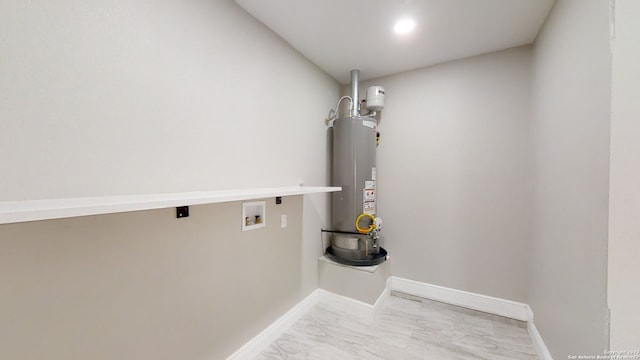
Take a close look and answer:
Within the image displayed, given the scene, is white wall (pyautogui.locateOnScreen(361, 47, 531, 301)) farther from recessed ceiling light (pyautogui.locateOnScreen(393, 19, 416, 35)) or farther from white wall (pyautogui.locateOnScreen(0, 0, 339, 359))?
white wall (pyautogui.locateOnScreen(0, 0, 339, 359))

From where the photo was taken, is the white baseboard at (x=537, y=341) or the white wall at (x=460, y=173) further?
the white wall at (x=460, y=173)

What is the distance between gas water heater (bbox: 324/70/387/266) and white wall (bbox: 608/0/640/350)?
199 centimetres

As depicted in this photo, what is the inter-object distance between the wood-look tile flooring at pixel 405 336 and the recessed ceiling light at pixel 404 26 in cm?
261

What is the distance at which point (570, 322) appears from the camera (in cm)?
133

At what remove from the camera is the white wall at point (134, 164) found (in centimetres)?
88

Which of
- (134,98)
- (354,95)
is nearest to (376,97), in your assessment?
(354,95)

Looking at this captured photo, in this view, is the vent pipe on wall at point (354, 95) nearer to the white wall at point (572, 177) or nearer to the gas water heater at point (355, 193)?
the gas water heater at point (355, 193)

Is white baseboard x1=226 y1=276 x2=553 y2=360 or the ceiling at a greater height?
the ceiling

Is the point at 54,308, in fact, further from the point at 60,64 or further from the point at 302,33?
the point at 302,33

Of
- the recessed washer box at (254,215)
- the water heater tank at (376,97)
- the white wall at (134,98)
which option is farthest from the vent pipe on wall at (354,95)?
the recessed washer box at (254,215)

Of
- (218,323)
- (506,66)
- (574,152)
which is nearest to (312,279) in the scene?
(218,323)

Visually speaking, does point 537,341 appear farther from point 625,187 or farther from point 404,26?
point 404,26

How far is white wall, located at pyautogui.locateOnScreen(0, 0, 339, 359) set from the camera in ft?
2.87

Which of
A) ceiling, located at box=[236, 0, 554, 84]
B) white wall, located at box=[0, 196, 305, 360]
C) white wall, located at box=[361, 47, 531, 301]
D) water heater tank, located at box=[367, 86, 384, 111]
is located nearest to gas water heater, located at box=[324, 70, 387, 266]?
water heater tank, located at box=[367, 86, 384, 111]
